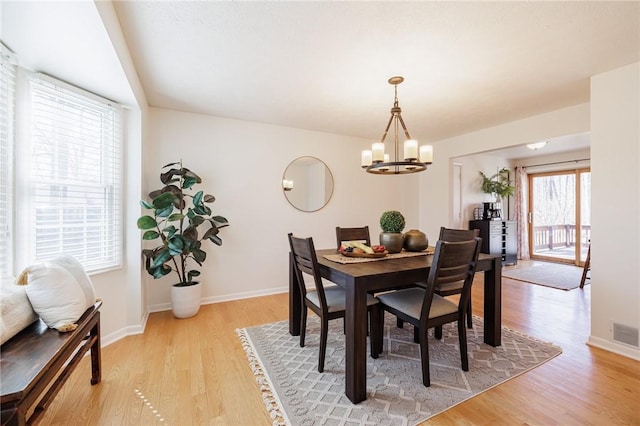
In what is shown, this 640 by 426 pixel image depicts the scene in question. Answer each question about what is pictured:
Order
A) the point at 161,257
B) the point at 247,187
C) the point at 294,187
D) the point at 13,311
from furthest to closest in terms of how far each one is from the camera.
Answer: the point at 294,187 → the point at 247,187 → the point at 161,257 → the point at 13,311

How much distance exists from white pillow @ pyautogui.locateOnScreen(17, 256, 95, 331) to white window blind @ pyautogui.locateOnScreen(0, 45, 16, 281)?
1.56ft

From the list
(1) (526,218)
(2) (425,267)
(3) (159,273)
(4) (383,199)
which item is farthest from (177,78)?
(1) (526,218)

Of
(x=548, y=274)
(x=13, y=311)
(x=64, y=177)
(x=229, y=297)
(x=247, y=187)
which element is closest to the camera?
(x=13, y=311)

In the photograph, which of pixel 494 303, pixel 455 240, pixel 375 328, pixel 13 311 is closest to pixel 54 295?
pixel 13 311

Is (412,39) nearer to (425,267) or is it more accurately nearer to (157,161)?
(425,267)

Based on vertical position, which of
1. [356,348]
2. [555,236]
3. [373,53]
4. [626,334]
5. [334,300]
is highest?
[373,53]

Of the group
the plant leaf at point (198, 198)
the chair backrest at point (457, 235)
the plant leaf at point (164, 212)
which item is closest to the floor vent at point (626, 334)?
the chair backrest at point (457, 235)

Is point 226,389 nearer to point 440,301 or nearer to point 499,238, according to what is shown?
point 440,301

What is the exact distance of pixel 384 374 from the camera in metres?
1.95

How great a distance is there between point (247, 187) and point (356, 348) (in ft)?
8.57

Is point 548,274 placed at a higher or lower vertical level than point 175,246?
lower

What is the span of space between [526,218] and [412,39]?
6470mm

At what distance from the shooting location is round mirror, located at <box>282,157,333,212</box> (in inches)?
156

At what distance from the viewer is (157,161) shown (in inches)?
126
